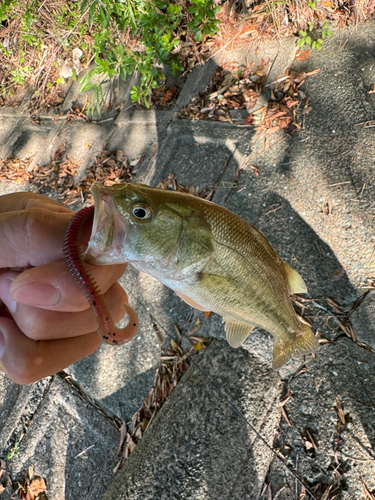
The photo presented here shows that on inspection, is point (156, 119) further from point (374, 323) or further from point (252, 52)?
point (374, 323)

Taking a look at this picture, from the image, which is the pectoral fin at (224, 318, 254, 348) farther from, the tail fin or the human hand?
the human hand

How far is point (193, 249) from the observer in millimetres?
1817

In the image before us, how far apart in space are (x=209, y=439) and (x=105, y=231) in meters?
1.67

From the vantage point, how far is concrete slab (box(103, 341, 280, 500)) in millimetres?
2205

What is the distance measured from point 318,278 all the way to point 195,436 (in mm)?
1553

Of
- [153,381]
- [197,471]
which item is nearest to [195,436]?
[197,471]

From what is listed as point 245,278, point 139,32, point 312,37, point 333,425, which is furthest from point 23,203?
point 139,32

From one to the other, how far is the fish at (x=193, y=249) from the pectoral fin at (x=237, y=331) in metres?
0.18

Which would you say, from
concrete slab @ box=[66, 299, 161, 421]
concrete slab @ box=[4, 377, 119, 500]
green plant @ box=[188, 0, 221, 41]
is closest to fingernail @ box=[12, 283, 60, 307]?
concrete slab @ box=[66, 299, 161, 421]

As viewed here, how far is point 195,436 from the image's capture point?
2.37 m

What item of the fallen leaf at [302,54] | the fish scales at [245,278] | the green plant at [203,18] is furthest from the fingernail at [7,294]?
the fallen leaf at [302,54]

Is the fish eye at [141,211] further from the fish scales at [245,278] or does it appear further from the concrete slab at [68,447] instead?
the concrete slab at [68,447]

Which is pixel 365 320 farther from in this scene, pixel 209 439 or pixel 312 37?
pixel 312 37

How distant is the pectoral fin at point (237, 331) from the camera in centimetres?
229
